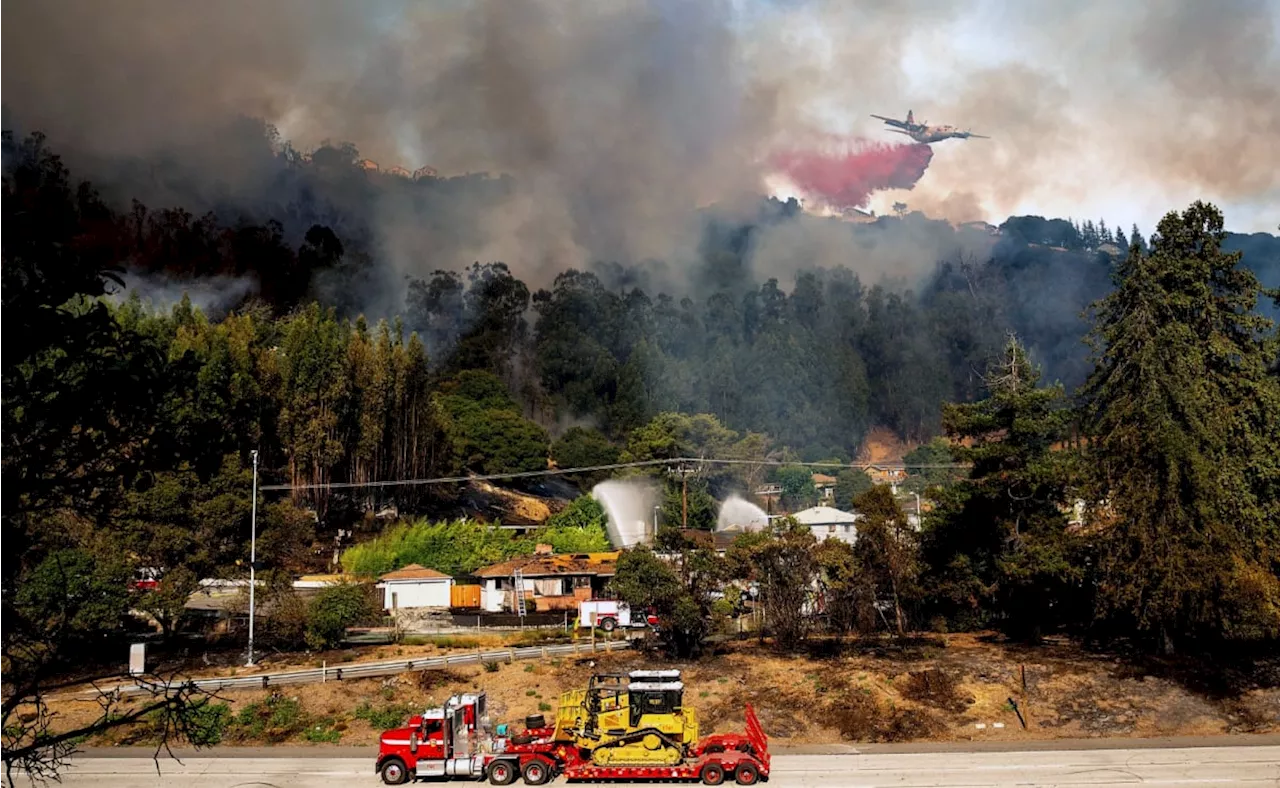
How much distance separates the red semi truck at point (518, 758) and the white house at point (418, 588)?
27.5 m

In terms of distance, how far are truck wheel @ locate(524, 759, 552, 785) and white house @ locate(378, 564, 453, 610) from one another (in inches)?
1147

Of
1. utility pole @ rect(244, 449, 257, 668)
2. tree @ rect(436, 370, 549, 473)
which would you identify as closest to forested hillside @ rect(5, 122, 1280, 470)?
tree @ rect(436, 370, 549, 473)

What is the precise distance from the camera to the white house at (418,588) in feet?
177

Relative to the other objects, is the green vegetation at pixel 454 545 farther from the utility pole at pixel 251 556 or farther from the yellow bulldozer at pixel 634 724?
the yellow bulldozer at pixel 634 724

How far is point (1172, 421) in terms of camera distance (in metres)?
36.9

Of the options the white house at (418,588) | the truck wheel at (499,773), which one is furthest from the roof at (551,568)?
the truck wheel at (499,773)

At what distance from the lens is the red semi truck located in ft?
84.0

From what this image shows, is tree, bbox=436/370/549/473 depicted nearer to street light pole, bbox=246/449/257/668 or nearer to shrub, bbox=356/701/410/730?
street light pole, bbox=246/449/257/668

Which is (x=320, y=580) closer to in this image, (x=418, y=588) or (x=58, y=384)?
(x=418, y=588)

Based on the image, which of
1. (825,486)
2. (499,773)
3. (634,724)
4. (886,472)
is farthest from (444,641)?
(886,472)

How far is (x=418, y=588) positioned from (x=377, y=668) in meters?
16.8

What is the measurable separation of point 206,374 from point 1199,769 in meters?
49.0

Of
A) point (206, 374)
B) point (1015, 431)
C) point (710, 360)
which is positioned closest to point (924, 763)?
point (1015, 431)

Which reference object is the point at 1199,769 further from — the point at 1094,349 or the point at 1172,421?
the point at 1094,349
